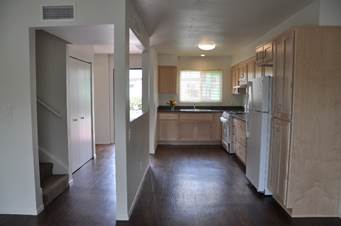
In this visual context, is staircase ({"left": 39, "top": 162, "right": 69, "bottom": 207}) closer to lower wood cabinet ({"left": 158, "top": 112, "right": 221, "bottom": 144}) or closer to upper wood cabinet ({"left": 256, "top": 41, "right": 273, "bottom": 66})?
lower wood cabinet ({"left": 158, "top": 112, "right": 221, "bottom": 144})

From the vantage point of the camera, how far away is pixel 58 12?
2.54 metres

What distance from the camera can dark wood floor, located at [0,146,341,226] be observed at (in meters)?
2.64

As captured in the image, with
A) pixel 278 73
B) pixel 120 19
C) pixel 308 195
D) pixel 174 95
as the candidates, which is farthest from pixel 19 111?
pixel 174 95

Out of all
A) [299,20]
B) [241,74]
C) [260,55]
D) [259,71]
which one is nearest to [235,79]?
[241,74]

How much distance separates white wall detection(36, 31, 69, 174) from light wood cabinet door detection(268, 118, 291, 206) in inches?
121

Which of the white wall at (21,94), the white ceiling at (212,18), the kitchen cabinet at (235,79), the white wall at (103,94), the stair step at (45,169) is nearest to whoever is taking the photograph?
the white wall at (21,94)

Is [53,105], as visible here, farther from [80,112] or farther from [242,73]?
[242,73]

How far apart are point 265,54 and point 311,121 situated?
4.12 feet

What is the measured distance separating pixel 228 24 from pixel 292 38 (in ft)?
4.54

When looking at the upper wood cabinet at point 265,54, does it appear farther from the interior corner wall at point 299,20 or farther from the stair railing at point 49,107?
the stair railing at point 49,107

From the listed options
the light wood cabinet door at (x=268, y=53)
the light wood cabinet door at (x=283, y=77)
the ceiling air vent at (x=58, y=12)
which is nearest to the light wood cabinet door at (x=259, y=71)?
the light wood cabinet door at (x=268, y=53)

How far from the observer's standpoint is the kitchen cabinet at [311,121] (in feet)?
8.46

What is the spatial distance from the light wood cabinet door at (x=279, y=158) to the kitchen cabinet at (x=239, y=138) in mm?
1460

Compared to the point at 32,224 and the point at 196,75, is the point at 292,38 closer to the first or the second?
the point at 32,224
